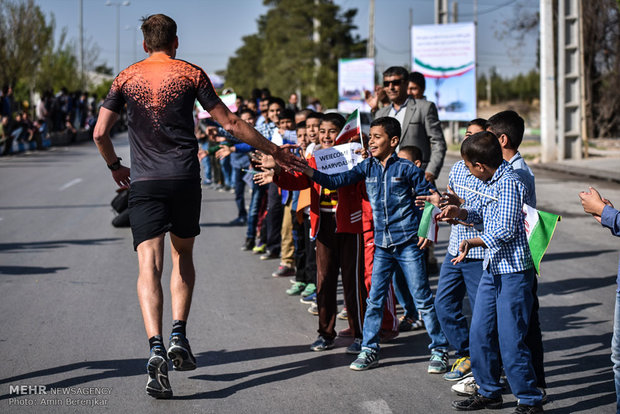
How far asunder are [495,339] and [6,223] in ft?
32.5

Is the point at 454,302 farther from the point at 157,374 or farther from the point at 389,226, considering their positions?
the point at 157,374

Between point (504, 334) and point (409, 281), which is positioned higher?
point (409, 281)

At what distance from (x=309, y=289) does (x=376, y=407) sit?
311 cm

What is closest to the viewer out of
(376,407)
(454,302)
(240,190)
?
(376,407)

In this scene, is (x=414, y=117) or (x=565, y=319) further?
(x=414, y=117)

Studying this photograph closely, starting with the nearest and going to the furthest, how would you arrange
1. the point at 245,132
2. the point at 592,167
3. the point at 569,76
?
1. the point at 245,132
2. the point at 592,167
3. the point at 569,76

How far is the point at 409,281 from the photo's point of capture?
223 inches

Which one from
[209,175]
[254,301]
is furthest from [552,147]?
[254,301]

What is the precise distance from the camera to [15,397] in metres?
4.88

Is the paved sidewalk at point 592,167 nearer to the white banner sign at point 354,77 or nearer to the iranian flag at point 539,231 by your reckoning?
the iranian flag at point 539,231

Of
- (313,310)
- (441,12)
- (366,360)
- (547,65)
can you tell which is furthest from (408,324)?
(441,12)

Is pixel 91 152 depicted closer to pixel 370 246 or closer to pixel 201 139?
pixel 201 139

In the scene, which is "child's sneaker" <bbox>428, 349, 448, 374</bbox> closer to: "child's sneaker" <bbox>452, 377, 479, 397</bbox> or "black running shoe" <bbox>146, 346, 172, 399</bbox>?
"child's sneaker" <bbox>452, 377, 479, 397</bbox>

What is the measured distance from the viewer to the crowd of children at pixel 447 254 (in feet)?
15.0
